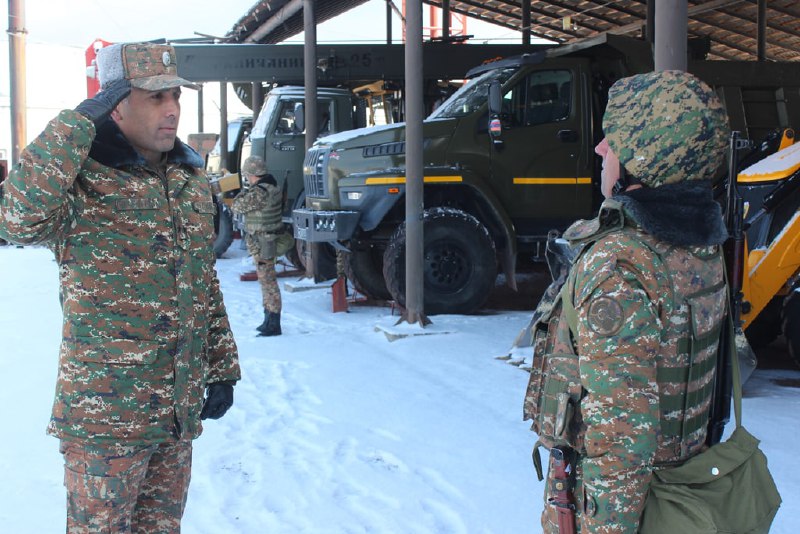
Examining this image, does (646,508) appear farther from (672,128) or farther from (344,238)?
(344,238)

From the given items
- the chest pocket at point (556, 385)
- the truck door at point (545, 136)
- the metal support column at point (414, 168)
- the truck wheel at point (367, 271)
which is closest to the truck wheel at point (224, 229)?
the truck wheel at point (367, 271)

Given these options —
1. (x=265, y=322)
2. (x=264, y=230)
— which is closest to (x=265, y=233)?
(x=264, y=230)

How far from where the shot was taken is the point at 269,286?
7516 mm

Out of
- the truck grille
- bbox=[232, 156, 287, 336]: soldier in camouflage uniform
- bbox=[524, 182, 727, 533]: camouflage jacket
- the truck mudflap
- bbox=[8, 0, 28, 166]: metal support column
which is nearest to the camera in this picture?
bbox=[524, 182, 727, 533]: camouflage jacket

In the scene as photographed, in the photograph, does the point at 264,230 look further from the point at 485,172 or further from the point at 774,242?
the point at 774,242

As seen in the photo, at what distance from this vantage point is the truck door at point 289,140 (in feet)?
40.1

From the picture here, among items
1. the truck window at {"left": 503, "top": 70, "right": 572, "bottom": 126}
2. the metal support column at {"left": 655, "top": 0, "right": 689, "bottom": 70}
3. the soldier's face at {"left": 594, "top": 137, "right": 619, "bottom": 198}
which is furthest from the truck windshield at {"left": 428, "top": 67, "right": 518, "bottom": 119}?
the soldier's face at {"left": 594, "top": 137, "right": 619, "bottom": 198}

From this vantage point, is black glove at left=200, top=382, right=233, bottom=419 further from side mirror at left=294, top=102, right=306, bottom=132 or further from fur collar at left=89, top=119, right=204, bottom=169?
side mirror at left=294, top=102, right=306, bottom=132

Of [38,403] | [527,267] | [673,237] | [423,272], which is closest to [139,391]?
[673,237]

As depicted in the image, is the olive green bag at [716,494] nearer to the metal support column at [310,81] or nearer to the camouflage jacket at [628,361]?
the camouflage jacket at [628,361]

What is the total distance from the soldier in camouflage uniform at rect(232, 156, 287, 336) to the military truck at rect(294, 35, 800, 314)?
21.1 inches

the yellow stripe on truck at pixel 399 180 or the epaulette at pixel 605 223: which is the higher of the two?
the yellow stripe on truck at pixel 399 180

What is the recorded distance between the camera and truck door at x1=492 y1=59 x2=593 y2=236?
8.16m

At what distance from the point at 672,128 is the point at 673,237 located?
0.74ft
